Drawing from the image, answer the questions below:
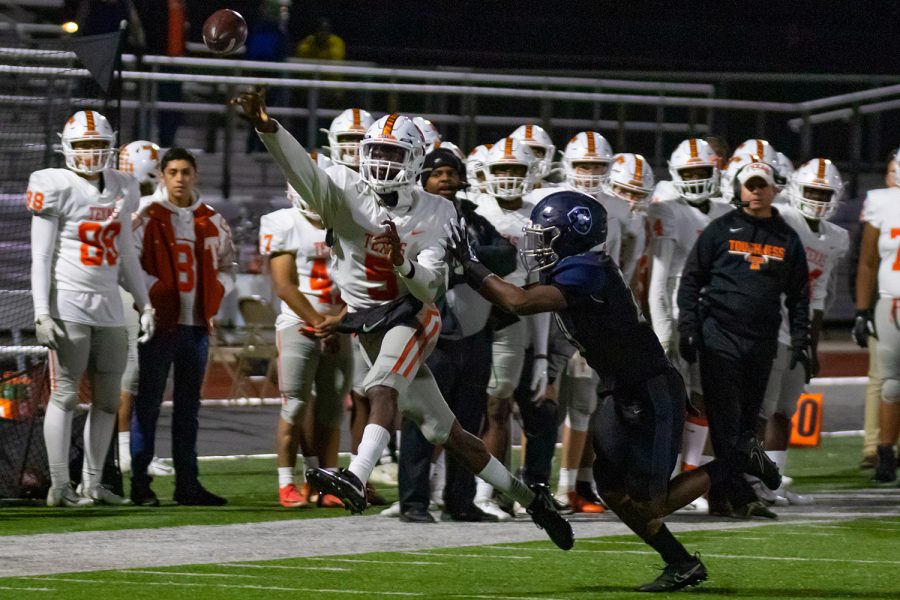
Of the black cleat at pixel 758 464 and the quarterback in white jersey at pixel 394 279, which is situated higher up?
the quarterback in white jersey at pixel 394 279

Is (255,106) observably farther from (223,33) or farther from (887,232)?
(887,232)

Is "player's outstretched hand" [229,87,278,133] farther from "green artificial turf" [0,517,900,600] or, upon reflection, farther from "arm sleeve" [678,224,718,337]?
"arm sleeve" [678,224,718,337]

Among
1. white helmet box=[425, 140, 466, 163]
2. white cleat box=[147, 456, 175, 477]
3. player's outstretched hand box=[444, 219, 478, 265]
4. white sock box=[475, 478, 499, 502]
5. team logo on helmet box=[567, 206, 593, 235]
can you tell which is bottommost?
white cleat box=[147, 456, 175, 477]

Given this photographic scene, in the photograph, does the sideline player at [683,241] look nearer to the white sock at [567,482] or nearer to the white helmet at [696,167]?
the white helmet at [696,167]

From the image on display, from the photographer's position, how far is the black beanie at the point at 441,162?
25.1ft

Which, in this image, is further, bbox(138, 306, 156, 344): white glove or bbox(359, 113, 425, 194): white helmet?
bbox(138, 306, 156, 344): white glove

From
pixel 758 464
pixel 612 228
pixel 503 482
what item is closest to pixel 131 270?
pixel 612 228

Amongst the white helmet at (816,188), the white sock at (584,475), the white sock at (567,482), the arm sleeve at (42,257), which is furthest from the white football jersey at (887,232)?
the arm sleeve at (42,257)

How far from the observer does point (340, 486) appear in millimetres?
5973

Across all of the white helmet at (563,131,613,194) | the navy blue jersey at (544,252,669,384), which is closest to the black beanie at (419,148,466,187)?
the white helmet at (563,131,613,194)

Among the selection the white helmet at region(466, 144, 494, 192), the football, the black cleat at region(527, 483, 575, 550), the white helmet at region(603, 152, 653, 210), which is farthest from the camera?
the white helmet at region(603, 152, 653, 210)

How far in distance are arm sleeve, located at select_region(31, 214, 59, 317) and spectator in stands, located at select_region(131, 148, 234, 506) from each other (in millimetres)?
598

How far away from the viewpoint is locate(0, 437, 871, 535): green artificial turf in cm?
759

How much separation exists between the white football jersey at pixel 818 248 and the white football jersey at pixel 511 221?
157 cm
